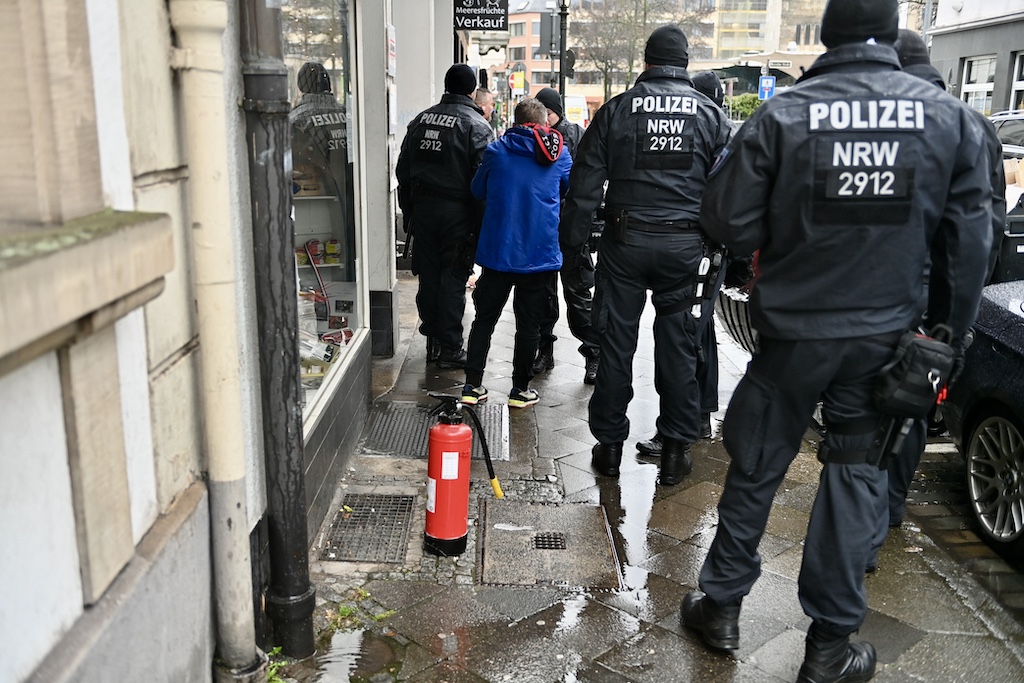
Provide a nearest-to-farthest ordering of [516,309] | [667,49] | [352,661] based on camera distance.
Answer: [352,661]
[667,49]
[516,309]

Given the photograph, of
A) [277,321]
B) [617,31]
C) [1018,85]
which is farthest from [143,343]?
[617,31]

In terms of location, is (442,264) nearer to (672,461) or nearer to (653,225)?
(653,225)

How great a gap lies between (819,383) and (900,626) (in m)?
1.19

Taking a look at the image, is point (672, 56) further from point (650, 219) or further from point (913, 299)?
point (913, 299)

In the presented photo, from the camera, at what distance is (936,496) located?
492 cm

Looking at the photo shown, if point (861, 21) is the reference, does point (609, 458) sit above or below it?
below

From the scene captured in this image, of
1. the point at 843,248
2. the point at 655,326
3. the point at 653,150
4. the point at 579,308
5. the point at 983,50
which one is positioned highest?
the point at 983,50

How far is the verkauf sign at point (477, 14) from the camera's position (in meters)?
14.0

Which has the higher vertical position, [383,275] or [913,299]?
[913,299]

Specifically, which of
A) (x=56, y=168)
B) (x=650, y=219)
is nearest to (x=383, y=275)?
(x=650, y=219)

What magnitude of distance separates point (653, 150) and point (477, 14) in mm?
10264

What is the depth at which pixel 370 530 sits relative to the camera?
13.7 ft

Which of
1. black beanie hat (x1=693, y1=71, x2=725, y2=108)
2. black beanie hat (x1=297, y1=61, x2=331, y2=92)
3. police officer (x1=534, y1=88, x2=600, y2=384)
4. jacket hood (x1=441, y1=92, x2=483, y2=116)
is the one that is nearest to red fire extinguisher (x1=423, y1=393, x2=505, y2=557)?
black beanie hat (x1=297, y1=61, x2=331, y2=92)

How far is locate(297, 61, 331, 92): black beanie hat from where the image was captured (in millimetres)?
4248
